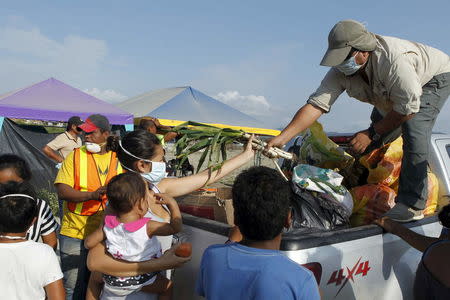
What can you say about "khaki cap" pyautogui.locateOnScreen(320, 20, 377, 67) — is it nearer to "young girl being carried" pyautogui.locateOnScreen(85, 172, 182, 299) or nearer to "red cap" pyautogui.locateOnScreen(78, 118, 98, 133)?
"young girl being carried" pyautogui.locateOnScreen(85, 172, 182, 299)

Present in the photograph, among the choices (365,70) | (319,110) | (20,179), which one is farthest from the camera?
(319,110)

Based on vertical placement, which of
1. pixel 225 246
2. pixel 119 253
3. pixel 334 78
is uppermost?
pixel 334 78

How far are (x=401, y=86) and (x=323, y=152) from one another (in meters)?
0.89

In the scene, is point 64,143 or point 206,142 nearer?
point 206,142

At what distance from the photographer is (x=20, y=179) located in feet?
9.45

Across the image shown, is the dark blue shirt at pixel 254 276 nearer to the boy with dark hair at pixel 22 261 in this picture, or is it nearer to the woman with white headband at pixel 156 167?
the woman with white headband at pixel 156 167

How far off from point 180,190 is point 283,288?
1.33 m

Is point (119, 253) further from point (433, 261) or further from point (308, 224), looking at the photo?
point (433, 261)

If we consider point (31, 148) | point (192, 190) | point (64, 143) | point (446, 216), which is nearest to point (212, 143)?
point (192, 190)

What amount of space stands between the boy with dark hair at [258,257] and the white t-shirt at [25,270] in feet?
3.14

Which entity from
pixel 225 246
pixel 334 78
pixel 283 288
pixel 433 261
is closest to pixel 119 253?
pixel 225 246

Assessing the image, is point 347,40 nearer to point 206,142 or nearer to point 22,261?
point 206,142

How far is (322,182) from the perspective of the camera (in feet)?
9.04

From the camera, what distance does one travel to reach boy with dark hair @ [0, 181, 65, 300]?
2.07 m
